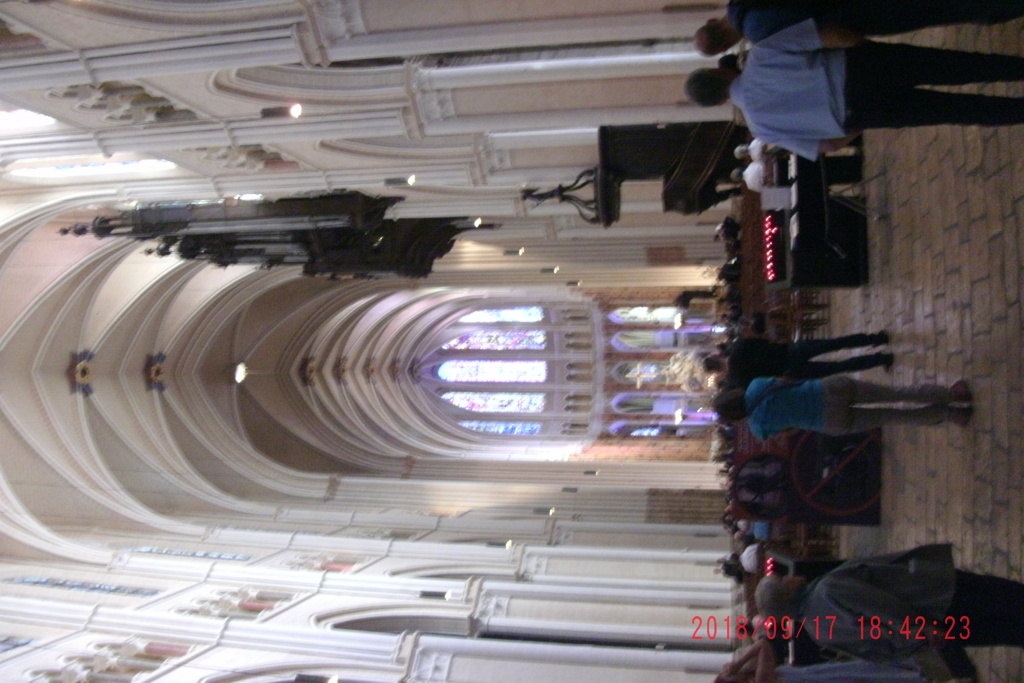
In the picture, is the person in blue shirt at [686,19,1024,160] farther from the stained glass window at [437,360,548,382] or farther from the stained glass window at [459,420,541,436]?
the stained glass window at [437,360,548,382]

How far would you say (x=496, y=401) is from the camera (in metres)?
21.4

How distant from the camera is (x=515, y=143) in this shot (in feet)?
27.3

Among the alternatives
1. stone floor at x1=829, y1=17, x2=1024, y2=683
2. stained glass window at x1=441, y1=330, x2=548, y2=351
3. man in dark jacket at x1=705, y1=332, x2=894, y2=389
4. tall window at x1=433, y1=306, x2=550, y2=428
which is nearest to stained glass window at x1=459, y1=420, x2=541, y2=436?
tall window at x1=433, y1=306, x2=550, y2=428

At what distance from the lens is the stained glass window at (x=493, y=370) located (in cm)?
2123

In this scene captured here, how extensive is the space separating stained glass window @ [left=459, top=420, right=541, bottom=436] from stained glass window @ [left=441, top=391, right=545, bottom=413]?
374 millimetres

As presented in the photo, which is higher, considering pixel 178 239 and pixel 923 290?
pixel 178 239

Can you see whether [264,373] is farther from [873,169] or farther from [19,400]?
[873,169]

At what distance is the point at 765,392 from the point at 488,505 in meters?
10.1

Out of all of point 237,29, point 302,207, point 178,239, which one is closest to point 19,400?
point 178,239

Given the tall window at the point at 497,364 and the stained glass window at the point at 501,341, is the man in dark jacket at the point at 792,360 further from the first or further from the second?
the stained glass window at the point at 501,341

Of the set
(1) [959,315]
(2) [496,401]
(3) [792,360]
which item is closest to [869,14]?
(1) [959,315]

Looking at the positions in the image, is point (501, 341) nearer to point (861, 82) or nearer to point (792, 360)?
point (792, 360)

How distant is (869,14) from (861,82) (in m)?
0.29

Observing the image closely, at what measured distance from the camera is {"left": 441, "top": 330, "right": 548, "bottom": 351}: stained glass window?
2127 cm
